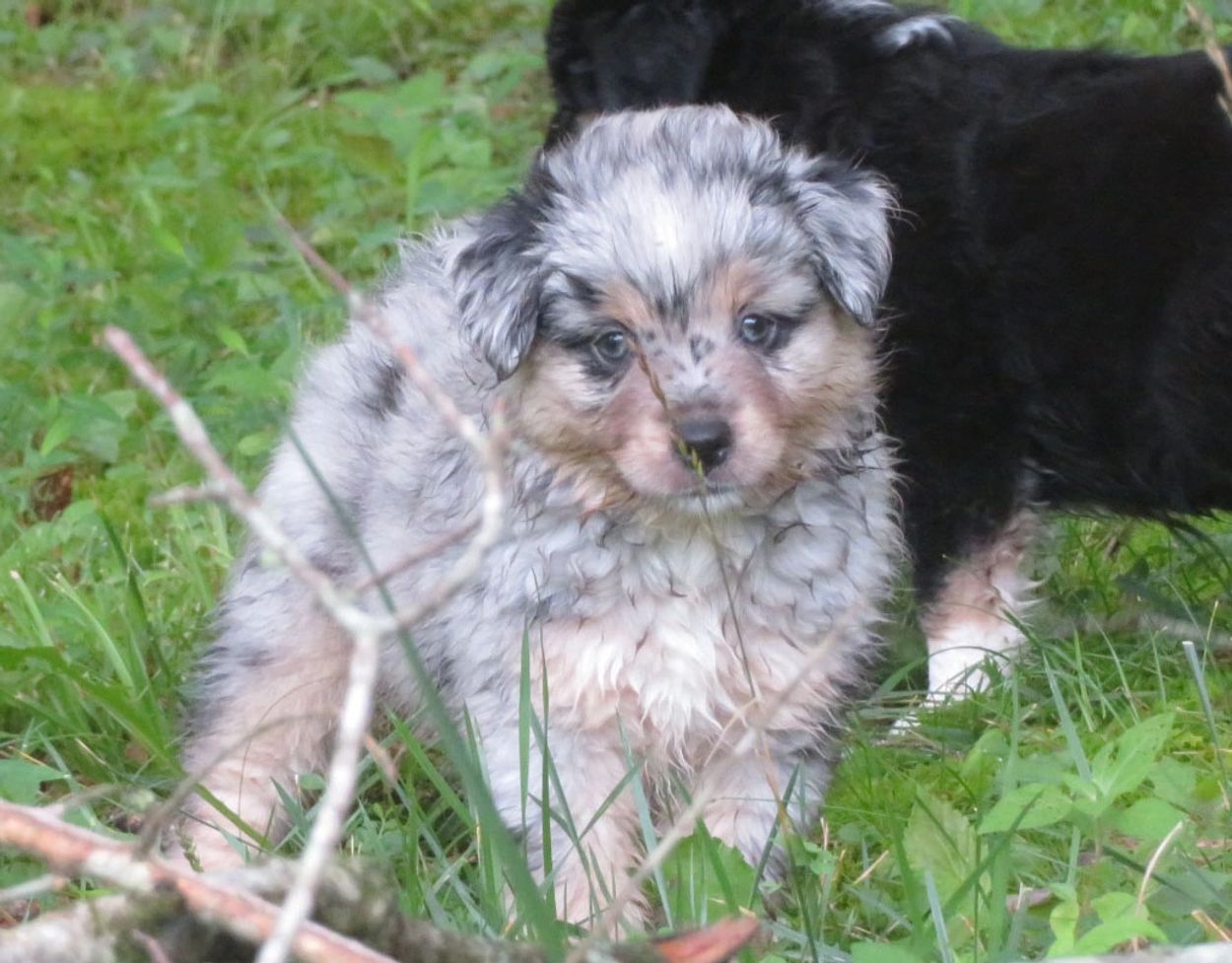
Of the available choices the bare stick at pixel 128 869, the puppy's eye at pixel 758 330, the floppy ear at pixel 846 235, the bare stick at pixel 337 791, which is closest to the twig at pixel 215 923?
the bare stick at pixel 128 869

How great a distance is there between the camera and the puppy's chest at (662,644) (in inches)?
106

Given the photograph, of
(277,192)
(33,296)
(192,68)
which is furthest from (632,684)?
(192,68)

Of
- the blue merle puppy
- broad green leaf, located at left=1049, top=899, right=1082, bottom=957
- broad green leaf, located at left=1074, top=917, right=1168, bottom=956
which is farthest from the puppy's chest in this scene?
broad green leaf, located at left=1074, top=917, right=1168, bottom=956

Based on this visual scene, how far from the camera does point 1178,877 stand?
2.26m

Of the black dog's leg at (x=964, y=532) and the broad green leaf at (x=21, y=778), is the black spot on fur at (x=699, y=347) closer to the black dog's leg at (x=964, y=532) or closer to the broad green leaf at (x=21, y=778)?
the broad green leaf at (x=21, y=778)

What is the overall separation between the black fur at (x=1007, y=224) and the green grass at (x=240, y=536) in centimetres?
30

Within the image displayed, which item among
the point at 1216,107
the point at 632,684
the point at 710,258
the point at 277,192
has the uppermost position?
the point at 710,258

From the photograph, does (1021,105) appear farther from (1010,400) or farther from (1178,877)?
(1178,877)

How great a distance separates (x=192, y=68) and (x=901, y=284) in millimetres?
4442

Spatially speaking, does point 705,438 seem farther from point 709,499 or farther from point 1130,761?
point 1130,761

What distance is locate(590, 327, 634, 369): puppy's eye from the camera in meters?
2.63

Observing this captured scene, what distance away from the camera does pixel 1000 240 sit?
383 cm

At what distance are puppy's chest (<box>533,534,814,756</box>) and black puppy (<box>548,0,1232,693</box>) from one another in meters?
0.76

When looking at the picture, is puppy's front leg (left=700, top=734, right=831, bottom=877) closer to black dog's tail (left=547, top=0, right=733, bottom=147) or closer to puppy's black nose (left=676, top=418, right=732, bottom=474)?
puppy's black nose (left=676, top=418, right=732, bottom=474)
